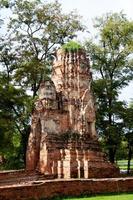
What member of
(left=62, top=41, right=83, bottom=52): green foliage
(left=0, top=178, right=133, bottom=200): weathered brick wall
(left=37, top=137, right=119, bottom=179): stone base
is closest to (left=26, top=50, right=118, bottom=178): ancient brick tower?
(left=37, top=137, right=119, bottom=179): stone base

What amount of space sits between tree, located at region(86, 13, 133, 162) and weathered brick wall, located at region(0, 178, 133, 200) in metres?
13.3

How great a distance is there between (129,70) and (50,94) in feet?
33.6

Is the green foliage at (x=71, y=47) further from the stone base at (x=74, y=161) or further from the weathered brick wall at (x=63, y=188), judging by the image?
the weathered brick wall at (x=63, y=188)

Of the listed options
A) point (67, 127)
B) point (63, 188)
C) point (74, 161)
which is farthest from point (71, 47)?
point (63, 188)

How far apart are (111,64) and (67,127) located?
973cm

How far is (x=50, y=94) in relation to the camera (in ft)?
79.3

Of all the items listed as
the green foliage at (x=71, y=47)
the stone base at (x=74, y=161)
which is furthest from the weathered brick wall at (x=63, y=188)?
the green foliage at (x=71, y=47)

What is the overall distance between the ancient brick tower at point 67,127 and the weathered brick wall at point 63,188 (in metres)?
4.02

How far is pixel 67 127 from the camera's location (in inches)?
946

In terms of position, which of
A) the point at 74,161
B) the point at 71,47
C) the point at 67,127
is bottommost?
the point at 74,161

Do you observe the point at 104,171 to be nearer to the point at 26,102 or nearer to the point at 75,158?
the point at 75,158

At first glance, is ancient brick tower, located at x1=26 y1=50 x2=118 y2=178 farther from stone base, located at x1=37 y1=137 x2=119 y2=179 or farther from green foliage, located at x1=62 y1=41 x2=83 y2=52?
green foliage, located at x1=62 y1=41 x2=83 y2=52

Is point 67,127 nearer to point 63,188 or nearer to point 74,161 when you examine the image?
point 74,161

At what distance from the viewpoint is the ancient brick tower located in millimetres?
22391
